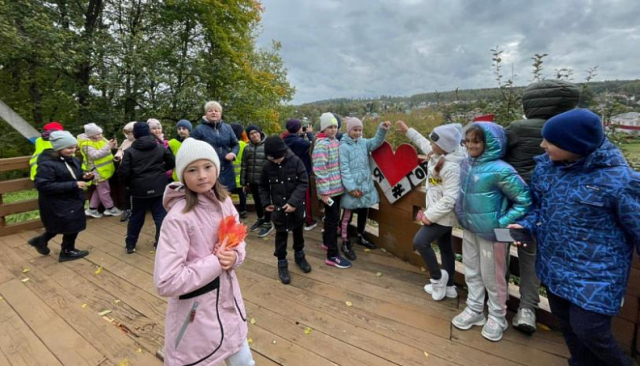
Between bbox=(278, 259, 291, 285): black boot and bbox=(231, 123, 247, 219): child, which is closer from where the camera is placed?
bbox=(278, 259, 291, 285): black boot

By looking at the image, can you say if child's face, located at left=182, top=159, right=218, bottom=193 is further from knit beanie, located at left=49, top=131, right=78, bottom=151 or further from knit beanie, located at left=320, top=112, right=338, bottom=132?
knit beanie, located at left=49, top=131, right=78, bottom=151

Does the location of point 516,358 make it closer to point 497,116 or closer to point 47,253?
point 497,116

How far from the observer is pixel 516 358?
2.08 m

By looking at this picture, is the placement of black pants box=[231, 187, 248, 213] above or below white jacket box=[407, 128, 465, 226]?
below

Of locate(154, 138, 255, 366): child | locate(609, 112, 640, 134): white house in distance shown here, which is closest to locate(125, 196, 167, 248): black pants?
locate(154, 138, 255, 366): child

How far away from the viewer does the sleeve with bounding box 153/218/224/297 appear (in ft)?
4.46

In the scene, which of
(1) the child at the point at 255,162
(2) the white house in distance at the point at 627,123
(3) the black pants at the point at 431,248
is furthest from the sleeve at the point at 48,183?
(2) the white house in distance at the point at 627,123

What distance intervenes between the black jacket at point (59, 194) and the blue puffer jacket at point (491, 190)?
4.07 meters

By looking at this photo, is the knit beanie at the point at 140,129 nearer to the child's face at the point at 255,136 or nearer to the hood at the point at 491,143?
the child's face at the point at 255,136

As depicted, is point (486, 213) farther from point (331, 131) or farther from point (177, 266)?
point (177, 266)

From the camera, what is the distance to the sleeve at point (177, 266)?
53.6 inches

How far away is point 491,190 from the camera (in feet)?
7.17

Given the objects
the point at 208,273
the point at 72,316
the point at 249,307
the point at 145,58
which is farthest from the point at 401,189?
the point at 145,58

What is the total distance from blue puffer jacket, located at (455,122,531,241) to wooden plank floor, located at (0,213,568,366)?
83 centimetres
